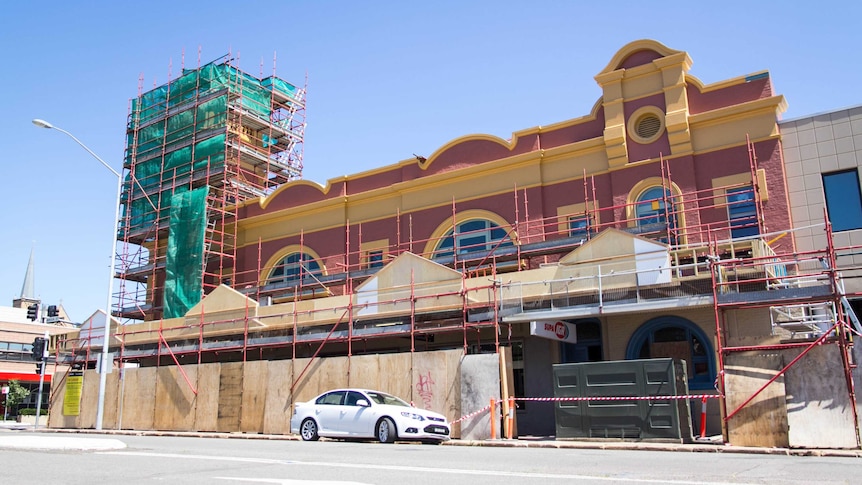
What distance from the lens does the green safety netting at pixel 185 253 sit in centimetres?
3344

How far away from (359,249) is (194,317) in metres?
7.07

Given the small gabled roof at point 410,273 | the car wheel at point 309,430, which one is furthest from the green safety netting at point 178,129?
the car wheel at point 309,430

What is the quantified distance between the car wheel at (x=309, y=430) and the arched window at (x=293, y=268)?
1223 cm

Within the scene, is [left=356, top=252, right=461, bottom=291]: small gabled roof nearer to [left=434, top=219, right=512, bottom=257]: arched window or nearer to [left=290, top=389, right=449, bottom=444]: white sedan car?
[left=434, top=219, right=512, bottom=257]: arched window

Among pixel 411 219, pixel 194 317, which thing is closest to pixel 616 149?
pixel 411 219

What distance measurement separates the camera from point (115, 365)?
30.3 m

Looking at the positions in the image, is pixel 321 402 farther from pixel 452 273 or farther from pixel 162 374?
pixel 162 374

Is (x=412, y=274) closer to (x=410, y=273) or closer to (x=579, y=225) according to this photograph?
(x=410, y=273)

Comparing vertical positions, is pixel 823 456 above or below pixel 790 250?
below

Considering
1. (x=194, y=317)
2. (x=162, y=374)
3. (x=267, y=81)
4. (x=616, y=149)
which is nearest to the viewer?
(x=616, y=149)

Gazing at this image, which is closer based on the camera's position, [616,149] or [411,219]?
[616,149]

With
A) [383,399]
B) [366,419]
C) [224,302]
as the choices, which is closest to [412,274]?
[383,399]

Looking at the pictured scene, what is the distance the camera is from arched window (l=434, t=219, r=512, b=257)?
27.2 meters

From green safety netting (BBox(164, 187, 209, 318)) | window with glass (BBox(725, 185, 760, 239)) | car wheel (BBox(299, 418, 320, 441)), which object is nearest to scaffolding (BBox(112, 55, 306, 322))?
green safety netting (BBox(164, 187, 209, 318))
